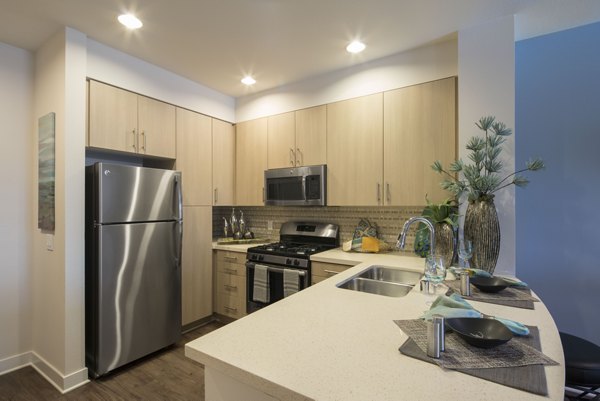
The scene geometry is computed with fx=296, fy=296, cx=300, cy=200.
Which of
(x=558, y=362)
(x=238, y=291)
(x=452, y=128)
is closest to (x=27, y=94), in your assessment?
(x=238, y=291)

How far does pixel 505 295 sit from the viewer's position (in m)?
1.41

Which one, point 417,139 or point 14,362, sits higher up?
point 417,139

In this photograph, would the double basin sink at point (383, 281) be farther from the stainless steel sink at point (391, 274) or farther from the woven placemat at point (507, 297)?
the woven placemat at point (507, 297)

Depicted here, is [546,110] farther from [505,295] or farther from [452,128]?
[505,295]

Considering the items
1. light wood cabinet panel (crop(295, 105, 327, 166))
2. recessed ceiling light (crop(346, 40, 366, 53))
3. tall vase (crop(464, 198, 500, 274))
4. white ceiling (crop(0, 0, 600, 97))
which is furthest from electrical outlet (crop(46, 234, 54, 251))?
tall vase (crop(464, 198, 500, 274))

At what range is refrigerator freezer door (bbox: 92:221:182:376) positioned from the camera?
2.21m

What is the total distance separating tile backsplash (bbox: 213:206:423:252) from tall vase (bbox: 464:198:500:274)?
828 millimetres

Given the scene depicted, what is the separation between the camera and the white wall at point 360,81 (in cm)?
236

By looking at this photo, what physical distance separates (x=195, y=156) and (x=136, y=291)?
56.0 inches

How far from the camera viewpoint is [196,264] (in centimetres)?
306

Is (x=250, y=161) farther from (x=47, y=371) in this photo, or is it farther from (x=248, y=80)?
(x=47, y=371)

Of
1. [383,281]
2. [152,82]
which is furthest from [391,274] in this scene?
[152,82]

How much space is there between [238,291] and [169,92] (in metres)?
2.11

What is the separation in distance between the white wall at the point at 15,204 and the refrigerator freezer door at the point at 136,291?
0.84m
